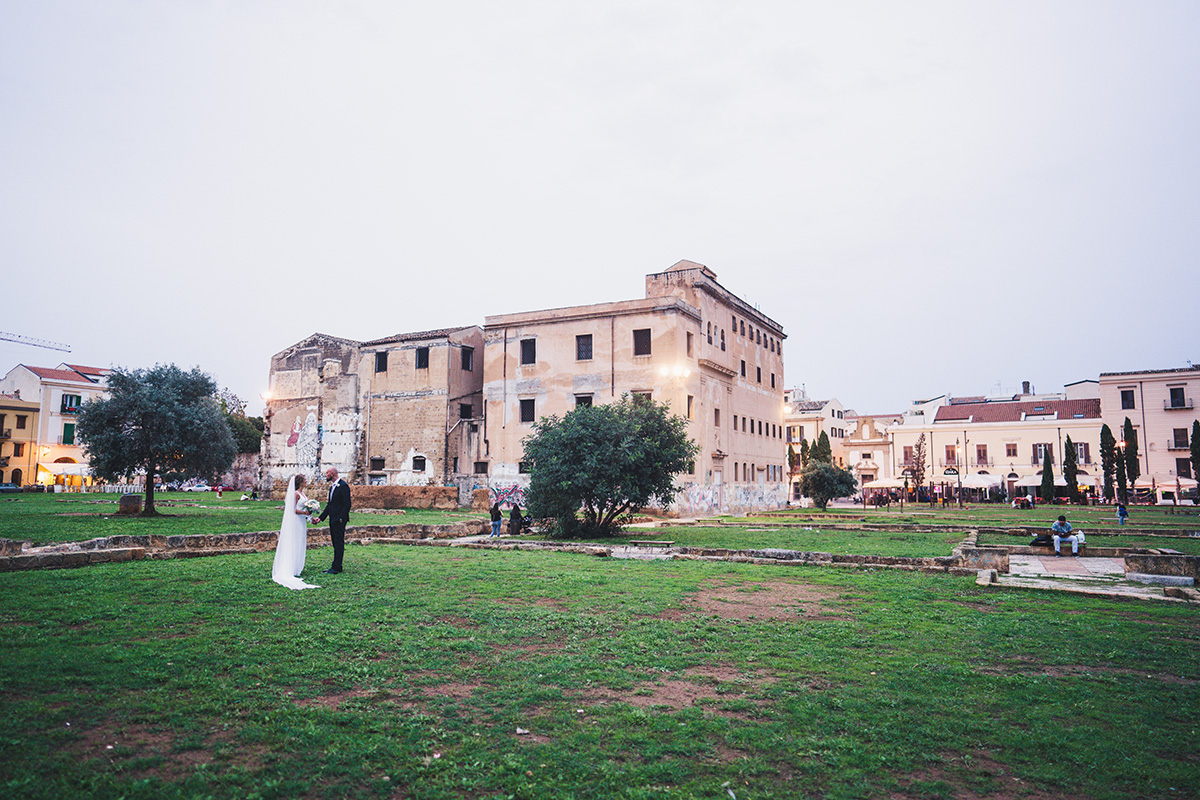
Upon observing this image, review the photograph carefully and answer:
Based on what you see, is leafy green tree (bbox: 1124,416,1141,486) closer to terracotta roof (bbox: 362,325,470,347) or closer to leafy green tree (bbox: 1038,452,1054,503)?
leafy green tree (bbox: 1038,452,1054,503)

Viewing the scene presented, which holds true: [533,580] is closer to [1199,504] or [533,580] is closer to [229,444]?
[229,444]

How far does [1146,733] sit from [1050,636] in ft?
10.7

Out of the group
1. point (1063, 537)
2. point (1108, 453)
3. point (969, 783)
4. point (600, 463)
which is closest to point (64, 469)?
point (600, 463)

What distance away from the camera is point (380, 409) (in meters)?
42.1

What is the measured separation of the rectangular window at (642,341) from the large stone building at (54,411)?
46.7 m

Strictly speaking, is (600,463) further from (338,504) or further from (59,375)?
(59,375)

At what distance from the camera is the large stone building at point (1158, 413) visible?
177 ft

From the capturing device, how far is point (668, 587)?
11.4m

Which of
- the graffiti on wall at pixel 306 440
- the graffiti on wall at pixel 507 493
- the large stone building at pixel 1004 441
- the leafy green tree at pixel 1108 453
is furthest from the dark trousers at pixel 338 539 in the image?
the large stone building at pixel 1004 441

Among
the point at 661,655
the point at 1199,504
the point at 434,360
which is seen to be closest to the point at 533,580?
the point at 661,655

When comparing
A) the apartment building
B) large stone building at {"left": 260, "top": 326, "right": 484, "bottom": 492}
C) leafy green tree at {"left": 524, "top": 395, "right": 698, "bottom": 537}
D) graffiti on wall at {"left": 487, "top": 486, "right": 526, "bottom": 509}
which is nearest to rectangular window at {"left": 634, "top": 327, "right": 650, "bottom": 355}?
graffiti on wall at {"left": 487, "top": 486, "right": 526, "bottom": 509}

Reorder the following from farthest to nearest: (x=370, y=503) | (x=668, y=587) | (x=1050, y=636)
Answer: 1. (x=370, y=503)
2. (x=668, y=587)
3. (x=1050, y=636)

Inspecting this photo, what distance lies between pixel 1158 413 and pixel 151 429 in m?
66.8

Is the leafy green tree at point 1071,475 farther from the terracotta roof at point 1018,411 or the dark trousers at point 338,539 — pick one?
the dark trousers at point 338,539
